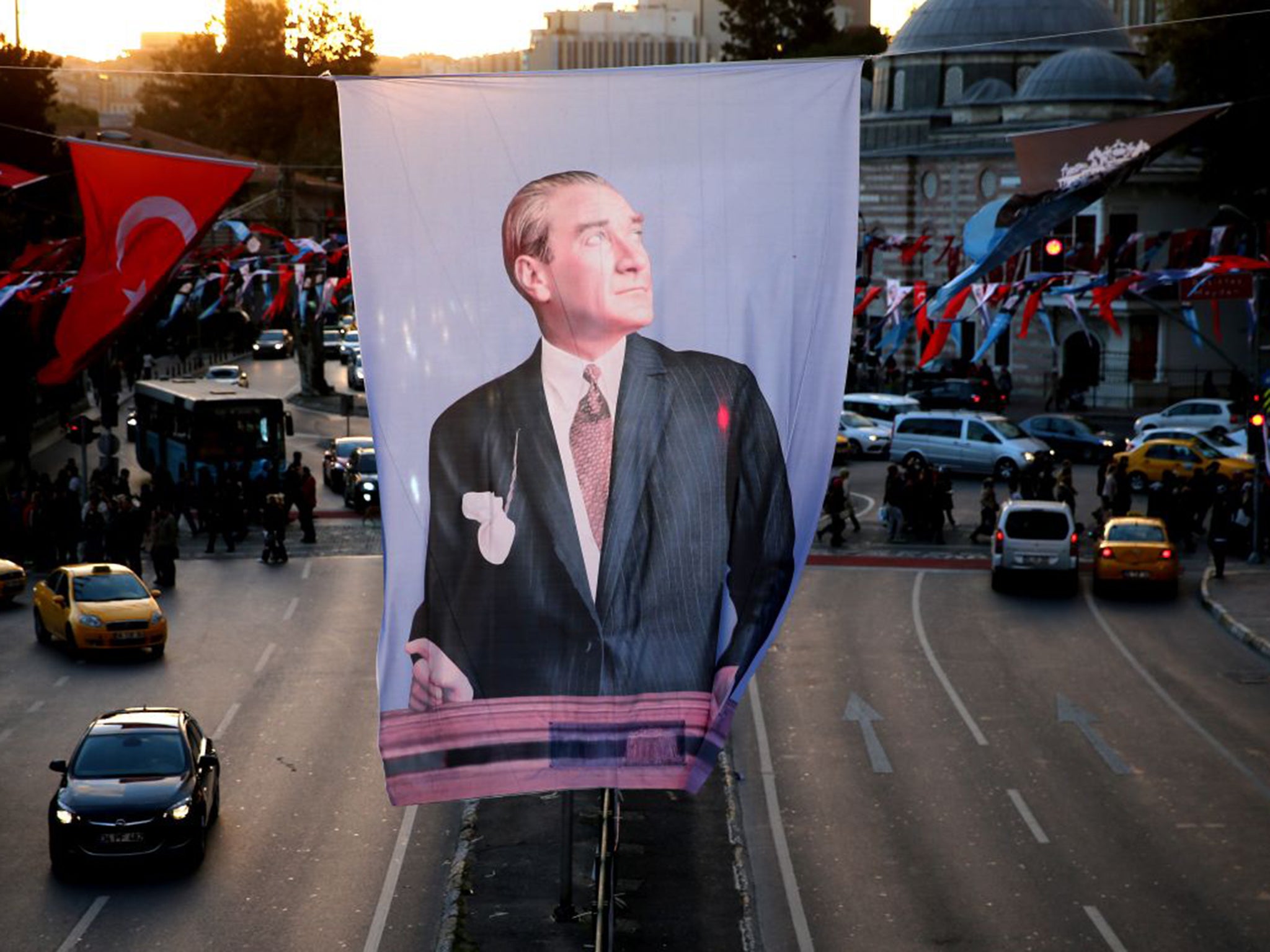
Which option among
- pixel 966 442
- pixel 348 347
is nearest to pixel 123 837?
pixel 966 442

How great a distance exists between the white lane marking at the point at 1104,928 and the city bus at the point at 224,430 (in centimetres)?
3094

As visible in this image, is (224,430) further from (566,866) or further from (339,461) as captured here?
(566,866)

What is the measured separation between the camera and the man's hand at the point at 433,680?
11875 millimetres

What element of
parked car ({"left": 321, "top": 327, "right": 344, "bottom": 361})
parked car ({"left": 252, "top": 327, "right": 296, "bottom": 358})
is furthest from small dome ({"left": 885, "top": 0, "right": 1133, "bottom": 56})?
parked car ({"left": 252, "top": 327, "right": 296, "bottom": 358})

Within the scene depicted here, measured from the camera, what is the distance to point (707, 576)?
12.0 meters

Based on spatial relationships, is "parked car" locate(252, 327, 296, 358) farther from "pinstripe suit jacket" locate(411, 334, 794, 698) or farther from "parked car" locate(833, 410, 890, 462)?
"pinstripe suit jacket" locate(411, 334, 794, 698)

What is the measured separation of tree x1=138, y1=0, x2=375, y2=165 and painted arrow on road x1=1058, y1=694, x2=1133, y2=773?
92.4 meters

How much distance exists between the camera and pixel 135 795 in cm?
2159

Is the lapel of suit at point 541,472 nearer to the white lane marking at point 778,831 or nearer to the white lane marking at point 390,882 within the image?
the white lane marking at point 778,831

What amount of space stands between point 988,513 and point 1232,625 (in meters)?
9.67

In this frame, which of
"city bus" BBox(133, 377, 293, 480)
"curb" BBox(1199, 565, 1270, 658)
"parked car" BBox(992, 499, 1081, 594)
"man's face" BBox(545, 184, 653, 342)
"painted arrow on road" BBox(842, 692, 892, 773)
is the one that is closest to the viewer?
"man's face" BBox(545, 184, 653, 342)

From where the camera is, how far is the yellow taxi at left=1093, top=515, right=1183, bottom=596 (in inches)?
1479

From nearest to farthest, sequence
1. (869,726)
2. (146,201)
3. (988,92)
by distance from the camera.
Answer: (146,201) < (869,726) < (988,92)

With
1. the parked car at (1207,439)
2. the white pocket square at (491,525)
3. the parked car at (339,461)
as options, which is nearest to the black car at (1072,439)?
the parked car at (1207,439)
